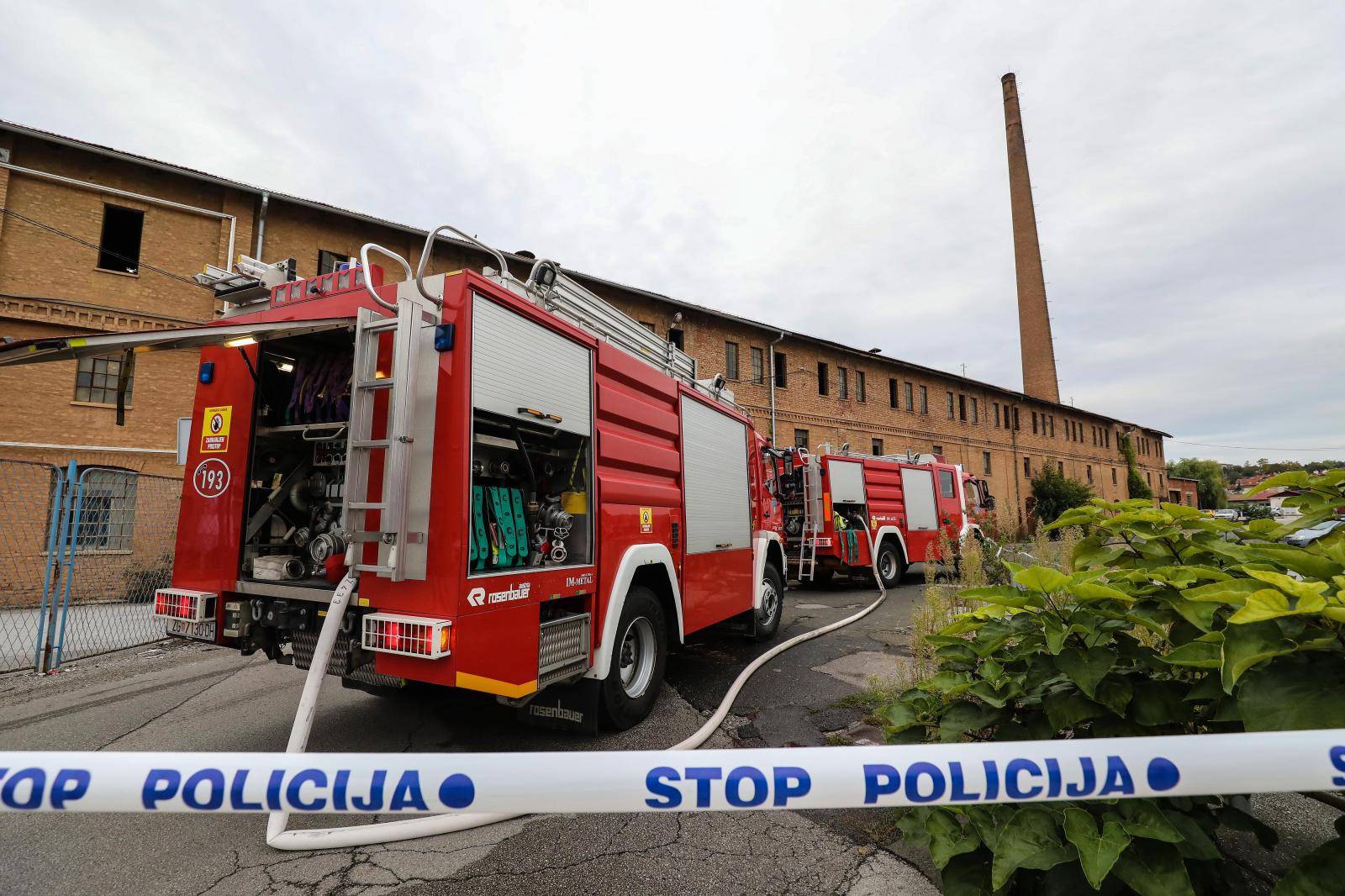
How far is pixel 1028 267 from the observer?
38.0 m

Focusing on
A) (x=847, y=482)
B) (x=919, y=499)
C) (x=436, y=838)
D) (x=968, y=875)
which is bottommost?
(x=436, y=838)

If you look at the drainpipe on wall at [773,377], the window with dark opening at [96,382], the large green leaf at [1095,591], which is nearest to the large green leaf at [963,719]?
the large green leaf at [1095,591]

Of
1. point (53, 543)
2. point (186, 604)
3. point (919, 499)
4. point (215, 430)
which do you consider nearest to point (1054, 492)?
point (919, 499)

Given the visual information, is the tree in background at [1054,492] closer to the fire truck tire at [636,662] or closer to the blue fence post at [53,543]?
the fire truck tire at [636,662]

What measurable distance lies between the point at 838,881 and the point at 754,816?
0.65m

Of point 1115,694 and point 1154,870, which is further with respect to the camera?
point 1115,694

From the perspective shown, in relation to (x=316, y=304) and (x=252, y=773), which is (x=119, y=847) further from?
(x=316, y=304)

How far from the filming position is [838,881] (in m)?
2.52

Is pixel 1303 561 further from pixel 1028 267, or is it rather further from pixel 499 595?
pixel 1028 267

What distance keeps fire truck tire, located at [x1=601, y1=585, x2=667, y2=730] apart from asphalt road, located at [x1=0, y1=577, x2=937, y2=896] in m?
0.16

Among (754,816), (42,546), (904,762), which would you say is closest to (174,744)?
(754,816)

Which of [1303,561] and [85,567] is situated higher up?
[1303,561]

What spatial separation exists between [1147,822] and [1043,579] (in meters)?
0.61

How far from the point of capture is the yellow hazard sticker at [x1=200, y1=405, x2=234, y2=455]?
3.84 meters
